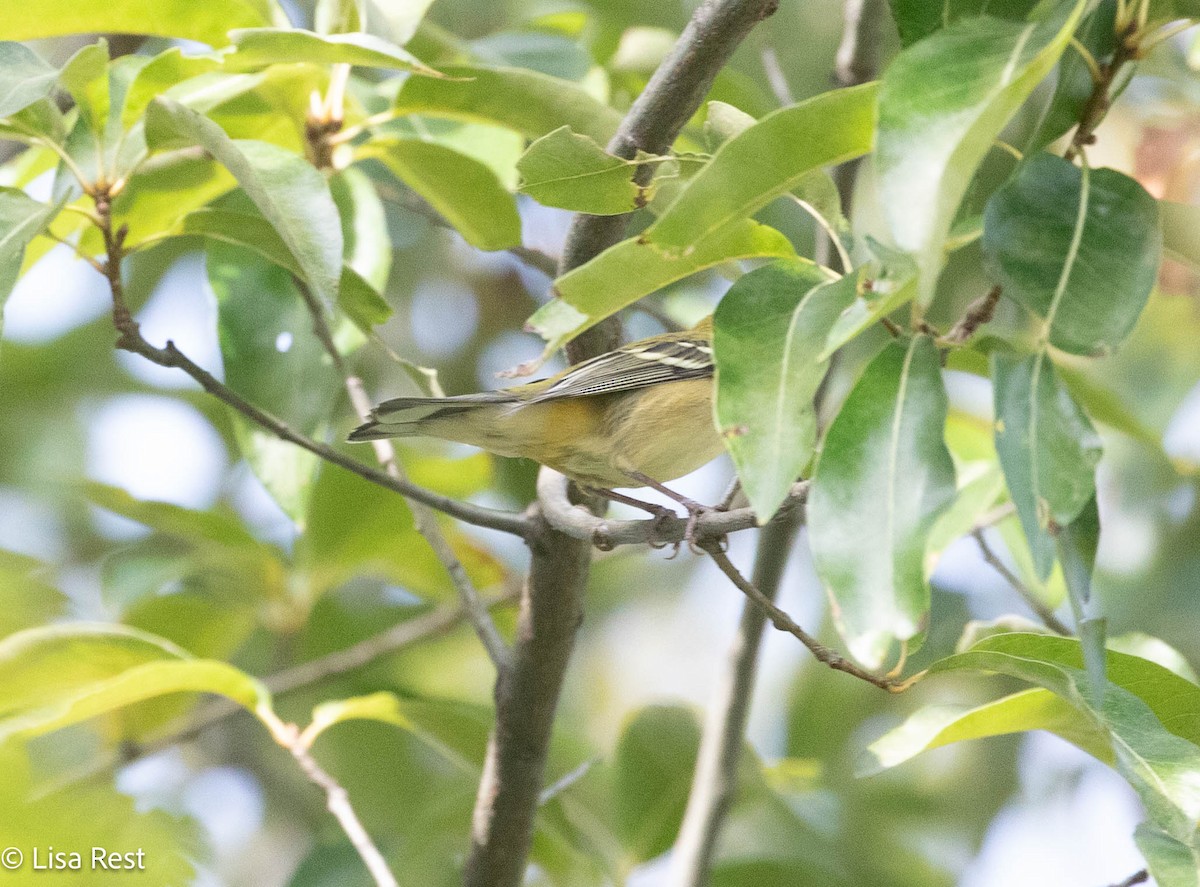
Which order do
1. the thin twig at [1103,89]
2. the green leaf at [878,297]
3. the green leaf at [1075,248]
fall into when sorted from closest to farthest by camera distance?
the green leaf at [878,297] < the green leaf at [1075,248] < the thin twig at [1103,89]

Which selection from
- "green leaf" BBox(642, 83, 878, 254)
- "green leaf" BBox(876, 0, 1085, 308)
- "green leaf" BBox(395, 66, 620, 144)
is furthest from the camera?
"green leaf" BBox(395, 66, 620, 144)

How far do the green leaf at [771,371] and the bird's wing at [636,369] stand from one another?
1.53 meters

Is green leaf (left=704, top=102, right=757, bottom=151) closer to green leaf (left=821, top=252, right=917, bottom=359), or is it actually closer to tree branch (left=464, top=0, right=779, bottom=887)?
tree branch (left=464, top=0, right=779, bottom=887)

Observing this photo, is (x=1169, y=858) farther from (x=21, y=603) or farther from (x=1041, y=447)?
(x=21, y=603)

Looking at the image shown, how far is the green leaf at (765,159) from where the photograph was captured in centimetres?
184

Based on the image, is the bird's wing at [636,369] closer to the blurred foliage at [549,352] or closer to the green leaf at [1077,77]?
the blurred foliage at [549,352]

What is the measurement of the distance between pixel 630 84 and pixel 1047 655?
293 cm

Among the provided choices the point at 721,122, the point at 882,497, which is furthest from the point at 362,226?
the point at 882,497

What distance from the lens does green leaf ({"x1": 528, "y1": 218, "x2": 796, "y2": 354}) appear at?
2.02m

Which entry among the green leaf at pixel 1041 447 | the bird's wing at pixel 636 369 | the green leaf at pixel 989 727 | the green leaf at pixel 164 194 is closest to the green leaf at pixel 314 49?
the green leaf at pixel 164 194

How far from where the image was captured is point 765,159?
1.88 m

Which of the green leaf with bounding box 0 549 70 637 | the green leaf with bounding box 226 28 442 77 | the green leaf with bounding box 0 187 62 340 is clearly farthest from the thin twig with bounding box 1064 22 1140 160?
the green leaf with bounding box 0 187 62 340

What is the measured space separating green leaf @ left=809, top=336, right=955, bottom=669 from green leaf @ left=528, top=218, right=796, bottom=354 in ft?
1.20

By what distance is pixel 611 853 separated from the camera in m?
4.34
